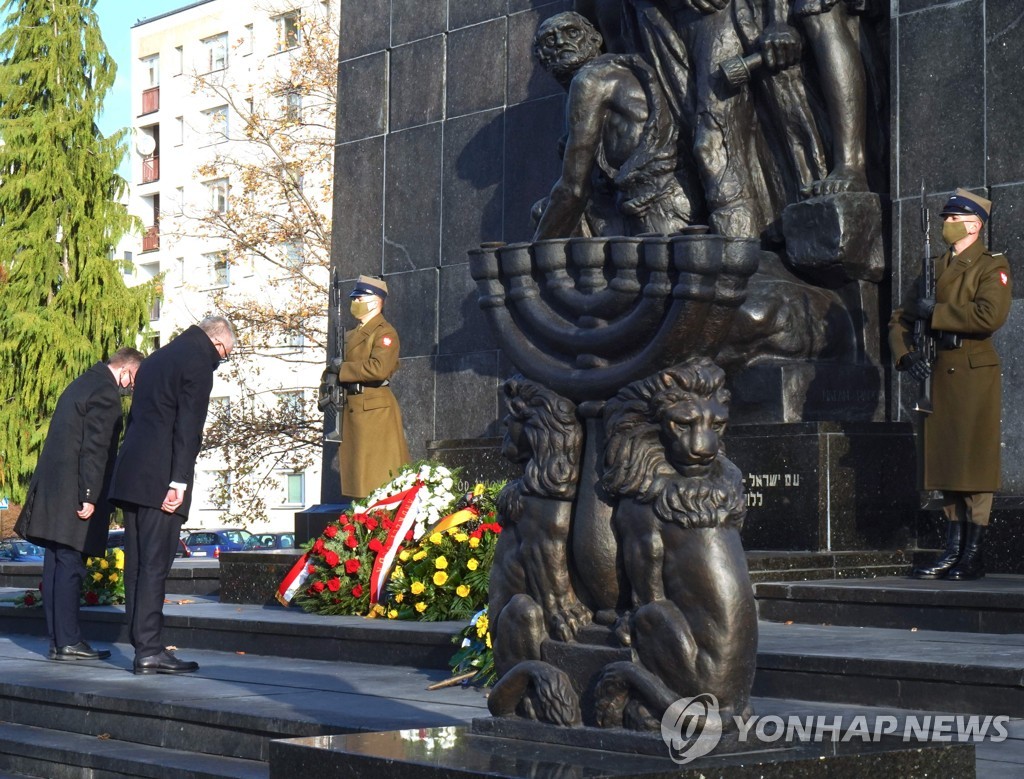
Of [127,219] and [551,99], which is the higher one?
[127,219]

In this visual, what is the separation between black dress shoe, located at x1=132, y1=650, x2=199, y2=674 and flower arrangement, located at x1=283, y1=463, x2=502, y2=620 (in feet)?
4.19

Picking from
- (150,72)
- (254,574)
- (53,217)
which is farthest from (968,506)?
(150,72)

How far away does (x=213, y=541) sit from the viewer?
44.9 m

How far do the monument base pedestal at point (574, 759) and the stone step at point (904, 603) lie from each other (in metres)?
3.16

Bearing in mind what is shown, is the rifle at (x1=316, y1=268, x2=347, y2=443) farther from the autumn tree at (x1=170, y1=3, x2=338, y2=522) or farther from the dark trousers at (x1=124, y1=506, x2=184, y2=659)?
the autumn tree at (x1=170, y1=3, x2=338, y2=522)

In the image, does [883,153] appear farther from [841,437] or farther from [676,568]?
[676,568]

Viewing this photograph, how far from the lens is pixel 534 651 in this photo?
459 cm

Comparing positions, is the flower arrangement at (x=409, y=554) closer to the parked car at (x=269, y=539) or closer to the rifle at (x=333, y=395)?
the rifle at (x=333, y=395)

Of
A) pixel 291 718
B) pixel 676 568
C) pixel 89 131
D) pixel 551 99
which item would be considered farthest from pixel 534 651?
pixel 89 131

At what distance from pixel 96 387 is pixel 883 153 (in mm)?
5314

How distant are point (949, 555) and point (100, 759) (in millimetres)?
4411

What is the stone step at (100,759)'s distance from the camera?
635 cm

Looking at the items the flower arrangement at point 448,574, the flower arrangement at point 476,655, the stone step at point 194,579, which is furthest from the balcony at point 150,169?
the flower arrangement at point 476,655

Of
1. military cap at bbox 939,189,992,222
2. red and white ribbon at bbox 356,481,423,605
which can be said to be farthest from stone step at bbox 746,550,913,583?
red and white ribbon at bbox 356,481,423,605
